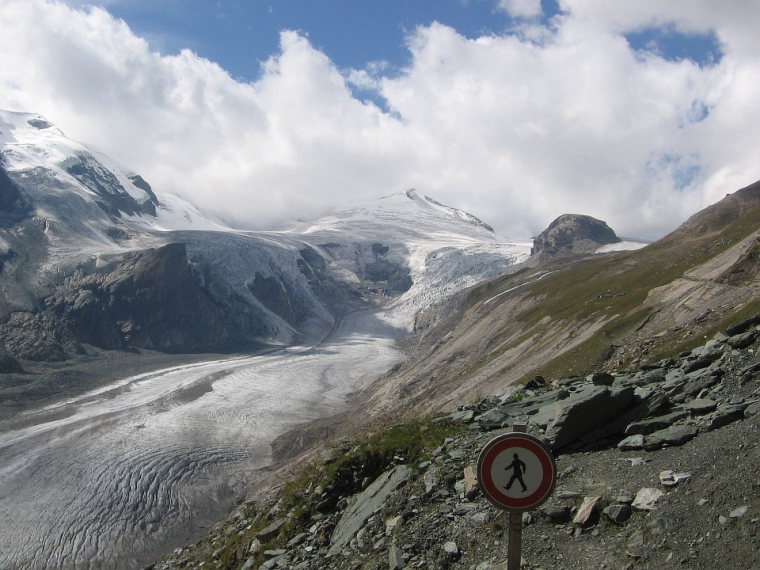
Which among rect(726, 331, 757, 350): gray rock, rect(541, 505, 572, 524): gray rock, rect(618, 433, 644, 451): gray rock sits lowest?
rect(541, 505, 572, 524): gray rock

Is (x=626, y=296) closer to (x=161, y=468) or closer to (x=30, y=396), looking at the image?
(x=161, y=468)

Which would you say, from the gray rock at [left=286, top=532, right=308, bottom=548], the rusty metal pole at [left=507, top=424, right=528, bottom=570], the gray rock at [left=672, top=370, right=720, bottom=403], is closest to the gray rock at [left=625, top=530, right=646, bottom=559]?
the rusty metal pole at [left=507, top=424, right=528, bottom=570]

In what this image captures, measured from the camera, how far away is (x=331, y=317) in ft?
563

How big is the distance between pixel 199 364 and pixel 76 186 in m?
88.6

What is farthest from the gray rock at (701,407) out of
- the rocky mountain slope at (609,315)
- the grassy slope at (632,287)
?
the grassy slope at (632,287)

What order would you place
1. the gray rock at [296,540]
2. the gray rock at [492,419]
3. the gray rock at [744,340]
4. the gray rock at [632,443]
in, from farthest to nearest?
the gray rock at [492,419] → the gray rock at [744,340] → the gray rock at [296,540] → the gray rock at [632,443]

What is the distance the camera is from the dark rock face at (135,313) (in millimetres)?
112750

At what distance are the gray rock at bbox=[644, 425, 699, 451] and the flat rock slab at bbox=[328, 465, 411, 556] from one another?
4.27m

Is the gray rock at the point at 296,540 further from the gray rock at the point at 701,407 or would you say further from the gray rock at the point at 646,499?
the gray rock at the point at 701,407

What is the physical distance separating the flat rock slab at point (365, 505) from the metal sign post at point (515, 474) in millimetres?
5174

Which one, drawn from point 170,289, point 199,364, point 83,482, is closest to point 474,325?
point 83,482

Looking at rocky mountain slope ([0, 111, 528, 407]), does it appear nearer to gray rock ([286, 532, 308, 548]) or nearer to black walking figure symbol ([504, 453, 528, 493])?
gray rock ([286, 532, 308, 548])

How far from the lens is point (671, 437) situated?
31.2 ft

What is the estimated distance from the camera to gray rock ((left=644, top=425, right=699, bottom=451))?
9.42 m
